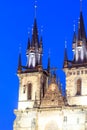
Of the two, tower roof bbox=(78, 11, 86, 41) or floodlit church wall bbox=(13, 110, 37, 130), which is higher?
tower roof bbox=(78, 11, 86, 41)

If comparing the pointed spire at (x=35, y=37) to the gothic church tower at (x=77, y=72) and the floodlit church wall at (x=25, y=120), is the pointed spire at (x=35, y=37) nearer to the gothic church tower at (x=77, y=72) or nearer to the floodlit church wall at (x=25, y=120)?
the gothic church tower at (x=77, y=72)

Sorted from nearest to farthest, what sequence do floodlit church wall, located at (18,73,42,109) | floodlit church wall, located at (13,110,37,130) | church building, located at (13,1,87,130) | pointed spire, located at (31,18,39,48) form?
Answer: church building, located at (13,1,87,130), floodlit church wall, located at (13,110,37,130), floodlit church wall, located at (18,73,42,109), pointed spire, located at (31,18,39,48)

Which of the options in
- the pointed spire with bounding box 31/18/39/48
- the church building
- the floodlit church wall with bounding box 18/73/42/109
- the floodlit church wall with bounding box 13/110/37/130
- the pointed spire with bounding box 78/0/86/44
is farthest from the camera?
the pointed spire with bounding box 31/18/39/48

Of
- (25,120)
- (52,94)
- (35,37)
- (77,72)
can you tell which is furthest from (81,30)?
(25,120)

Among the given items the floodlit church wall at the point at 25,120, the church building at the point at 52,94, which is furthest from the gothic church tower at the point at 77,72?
the floodlit church wall at the point at 25,120

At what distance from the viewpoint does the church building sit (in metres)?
54.0

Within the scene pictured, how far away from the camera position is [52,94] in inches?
2215

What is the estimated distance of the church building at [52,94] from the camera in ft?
177

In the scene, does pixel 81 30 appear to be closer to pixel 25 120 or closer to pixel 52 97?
pixel 52 97

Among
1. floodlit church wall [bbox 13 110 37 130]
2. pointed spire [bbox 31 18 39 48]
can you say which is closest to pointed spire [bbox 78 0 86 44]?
pointed spire [bbox 31 18 39 48]

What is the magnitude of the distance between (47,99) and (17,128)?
4.96m

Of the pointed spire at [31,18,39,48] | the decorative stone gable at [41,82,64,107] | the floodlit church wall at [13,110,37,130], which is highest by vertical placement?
the pointed spire at [31,18,39,48]

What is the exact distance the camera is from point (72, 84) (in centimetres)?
5538

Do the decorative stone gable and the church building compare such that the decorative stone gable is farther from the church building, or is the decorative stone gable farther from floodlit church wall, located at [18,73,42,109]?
floodlit church wall, located at [18,73,42,109]
